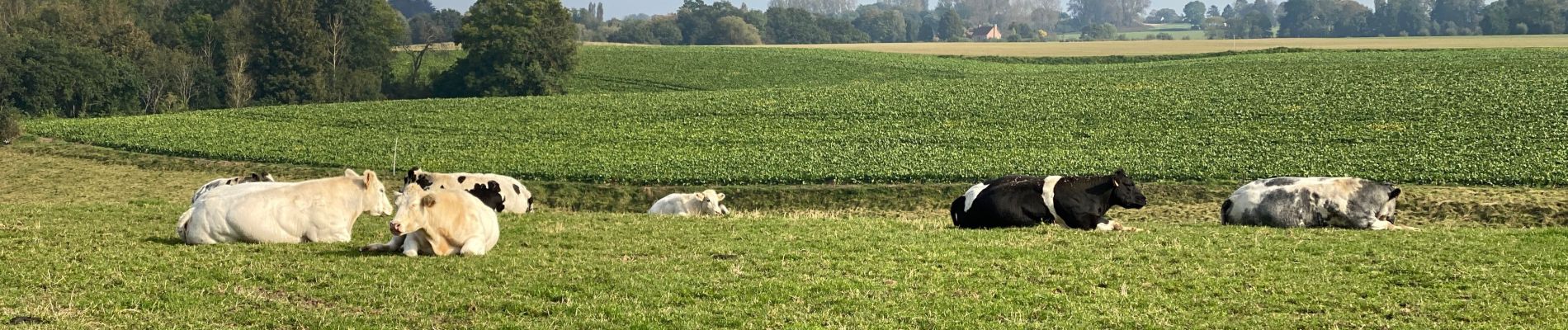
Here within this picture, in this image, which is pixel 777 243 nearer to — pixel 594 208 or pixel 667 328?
pixel 667 328

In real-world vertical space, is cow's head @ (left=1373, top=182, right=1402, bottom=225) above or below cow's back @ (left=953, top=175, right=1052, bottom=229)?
below

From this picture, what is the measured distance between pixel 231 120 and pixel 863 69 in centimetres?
4189

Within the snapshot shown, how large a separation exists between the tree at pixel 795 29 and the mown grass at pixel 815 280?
151 meters

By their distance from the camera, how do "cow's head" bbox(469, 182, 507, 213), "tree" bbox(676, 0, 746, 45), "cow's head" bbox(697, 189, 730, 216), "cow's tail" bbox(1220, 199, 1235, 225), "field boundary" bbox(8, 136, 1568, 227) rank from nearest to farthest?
"cow's tail" bbox(1220, 199, 1235, 225), "cow's head" bbox(469, 182, 507, 213), "cow's head" bbox(697, 189, 730, 216), "field boundary" bbox(8, 136, 1568, 227), "tree" bbox(676, 0, 746, 45)

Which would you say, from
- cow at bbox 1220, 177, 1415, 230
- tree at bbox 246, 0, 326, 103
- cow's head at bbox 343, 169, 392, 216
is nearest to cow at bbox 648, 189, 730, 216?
cow's head at bbox 343, 169, 392, 216

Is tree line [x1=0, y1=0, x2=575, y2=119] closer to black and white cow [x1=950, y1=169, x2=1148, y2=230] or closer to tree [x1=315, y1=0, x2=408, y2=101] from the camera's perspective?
tree [x1=315, y1=0, x2=408, y2=101]

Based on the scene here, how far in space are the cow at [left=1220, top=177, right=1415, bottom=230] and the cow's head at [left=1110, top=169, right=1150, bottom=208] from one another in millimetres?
2349

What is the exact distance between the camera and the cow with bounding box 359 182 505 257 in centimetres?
1447

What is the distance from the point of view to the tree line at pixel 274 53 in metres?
78.5

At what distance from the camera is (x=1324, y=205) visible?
20.3 metres

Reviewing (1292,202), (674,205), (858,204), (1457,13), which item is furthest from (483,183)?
(1457,13)

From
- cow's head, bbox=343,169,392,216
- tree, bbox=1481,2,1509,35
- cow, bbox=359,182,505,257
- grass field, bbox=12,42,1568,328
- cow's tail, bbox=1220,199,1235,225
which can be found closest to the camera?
grass field, bbox=12,42,1568,328

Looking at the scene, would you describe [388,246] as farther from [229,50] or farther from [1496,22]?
[1496,22]

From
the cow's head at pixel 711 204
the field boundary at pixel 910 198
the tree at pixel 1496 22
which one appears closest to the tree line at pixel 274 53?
the field boundary at pixel 910 198
